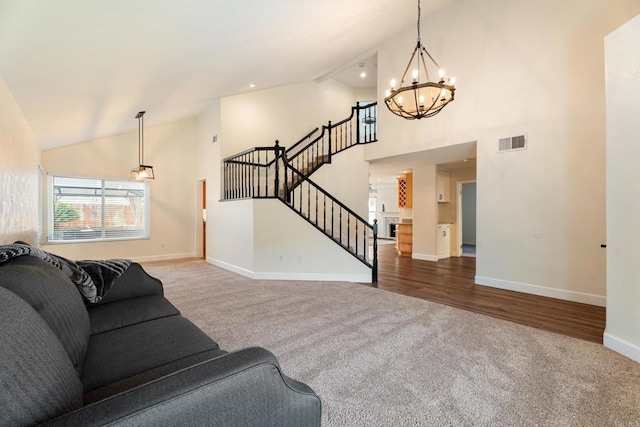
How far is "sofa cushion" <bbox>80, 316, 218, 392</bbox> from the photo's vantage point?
126 centimetres

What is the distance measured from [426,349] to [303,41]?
463 centimetres

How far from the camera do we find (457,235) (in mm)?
8078

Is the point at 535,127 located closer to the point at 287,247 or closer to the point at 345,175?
the point at 345,175

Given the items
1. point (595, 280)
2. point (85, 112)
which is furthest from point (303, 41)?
point (595, 280)

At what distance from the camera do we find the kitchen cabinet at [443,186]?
24.7ft

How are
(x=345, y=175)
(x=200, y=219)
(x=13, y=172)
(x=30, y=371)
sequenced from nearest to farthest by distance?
1. (x=30, y=371)
2. (x=13, y=172)
3. (x=345, y=175)
4. (x=200, y=219)

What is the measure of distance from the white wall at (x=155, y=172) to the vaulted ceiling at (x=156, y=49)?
0.77m

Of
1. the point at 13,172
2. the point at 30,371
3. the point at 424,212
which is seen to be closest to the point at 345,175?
the point at 424,212

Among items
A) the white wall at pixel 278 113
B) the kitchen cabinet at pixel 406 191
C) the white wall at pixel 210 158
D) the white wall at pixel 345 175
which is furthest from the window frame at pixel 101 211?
the kitchen cabinet at pixel 406 191

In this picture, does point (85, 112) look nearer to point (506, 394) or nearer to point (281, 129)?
point (281, 129)

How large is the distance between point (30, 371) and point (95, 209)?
7.33 metres

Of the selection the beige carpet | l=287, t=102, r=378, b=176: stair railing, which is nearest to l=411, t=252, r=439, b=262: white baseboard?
l=287, t=102, r=378, b=176: stair railing

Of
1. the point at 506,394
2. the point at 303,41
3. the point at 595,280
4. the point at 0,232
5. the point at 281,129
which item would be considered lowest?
the point at 506,394

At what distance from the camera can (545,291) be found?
13.7 feet
